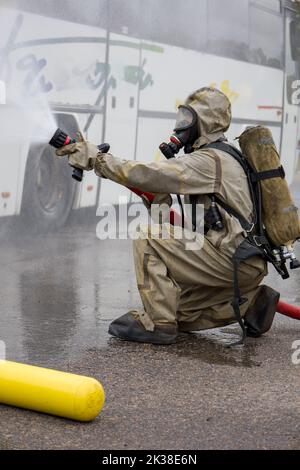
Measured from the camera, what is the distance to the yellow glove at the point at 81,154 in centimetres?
558

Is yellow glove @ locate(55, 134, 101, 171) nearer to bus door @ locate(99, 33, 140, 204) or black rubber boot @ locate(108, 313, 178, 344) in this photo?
black rubber boot @ locate(108, 313, 178, 344)

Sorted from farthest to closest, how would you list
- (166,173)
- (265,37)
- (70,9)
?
(265,37), (70,9), (166,173)

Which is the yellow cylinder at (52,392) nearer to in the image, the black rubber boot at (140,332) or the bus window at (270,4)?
the black rubber boot at (140,332)

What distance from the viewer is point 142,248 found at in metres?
5.73

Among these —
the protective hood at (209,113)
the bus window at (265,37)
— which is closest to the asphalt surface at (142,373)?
the protective hood at (209,113)

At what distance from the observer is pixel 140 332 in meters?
5.77

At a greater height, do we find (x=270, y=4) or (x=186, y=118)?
(x=270, y=4)

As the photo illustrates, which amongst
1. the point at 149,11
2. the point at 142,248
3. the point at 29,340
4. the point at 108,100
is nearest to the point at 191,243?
the point at 142,248

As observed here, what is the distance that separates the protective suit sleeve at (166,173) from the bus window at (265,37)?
9.41m

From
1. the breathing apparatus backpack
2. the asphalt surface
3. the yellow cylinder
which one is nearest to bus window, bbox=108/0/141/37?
the asphalt surface

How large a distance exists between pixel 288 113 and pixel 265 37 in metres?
1.69

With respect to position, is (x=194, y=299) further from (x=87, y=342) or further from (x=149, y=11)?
(x=149, y=11)

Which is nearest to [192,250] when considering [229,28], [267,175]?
[267,175]

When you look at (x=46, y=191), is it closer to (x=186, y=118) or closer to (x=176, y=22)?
(x=176, y=22)
